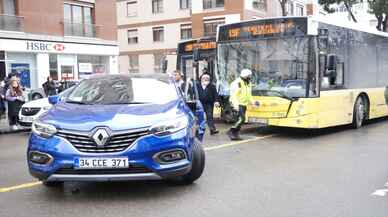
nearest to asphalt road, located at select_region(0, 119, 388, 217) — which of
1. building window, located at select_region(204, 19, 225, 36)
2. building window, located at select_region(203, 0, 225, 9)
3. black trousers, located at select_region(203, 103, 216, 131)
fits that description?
black trousers, located at select_region(203, 103, 216, 131)

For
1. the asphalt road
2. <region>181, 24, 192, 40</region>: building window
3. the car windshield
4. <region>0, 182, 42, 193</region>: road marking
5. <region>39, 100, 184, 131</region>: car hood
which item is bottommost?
the asphalt road

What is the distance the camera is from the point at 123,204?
5.83 meters

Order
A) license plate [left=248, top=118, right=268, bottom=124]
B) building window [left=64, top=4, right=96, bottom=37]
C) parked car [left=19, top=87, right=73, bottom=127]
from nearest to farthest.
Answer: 1. license plate [left=248, top=118, right=268, bottom=124]
2. parked car [left=19, top=87, right=73, bottom=127]
3. building window [left=64, top=4, right=96, bottom=37]

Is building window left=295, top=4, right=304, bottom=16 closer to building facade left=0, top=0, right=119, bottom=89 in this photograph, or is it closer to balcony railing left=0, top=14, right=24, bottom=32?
building facade left=0, top=0, right=119, bottom=89

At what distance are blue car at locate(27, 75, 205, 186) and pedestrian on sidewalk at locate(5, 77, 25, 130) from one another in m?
8.70

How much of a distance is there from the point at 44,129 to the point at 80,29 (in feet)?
95.2

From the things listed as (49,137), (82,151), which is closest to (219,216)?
(82,151)

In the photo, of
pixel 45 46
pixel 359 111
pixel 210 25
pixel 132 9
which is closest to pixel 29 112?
pixel 359 111

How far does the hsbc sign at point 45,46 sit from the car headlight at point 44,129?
25463 millimetres

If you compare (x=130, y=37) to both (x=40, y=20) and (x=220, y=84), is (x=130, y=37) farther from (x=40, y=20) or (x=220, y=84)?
(x=220, y=84)

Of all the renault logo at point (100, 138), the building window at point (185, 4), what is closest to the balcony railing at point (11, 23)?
the building window at point (185, 4)

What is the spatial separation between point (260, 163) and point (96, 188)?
9.95 feet

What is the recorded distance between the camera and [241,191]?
646 centimetres

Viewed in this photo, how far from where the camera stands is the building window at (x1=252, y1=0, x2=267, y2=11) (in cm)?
4712
